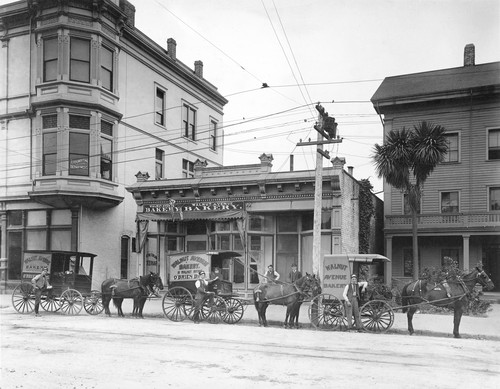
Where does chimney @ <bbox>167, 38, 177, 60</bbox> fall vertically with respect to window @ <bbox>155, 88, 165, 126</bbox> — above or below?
above

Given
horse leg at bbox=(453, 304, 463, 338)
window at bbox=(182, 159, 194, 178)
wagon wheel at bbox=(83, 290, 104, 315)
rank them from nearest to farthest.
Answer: horse leg at bbox=(453, 304, 463, 338) → wagon wheel at bbox=(83, 290, 104, 315) → window at bbox=(182, 159, 194, 178)

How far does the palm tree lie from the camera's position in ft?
75.6

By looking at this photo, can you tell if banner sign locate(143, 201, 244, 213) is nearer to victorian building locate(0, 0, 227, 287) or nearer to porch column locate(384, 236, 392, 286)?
victorian building locate(0, 0, 227, 287)

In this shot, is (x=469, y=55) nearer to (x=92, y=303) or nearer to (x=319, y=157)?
(x=319, y=157)

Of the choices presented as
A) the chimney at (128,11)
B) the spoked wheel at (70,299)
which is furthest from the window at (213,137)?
the spoked wheel at (70,299)

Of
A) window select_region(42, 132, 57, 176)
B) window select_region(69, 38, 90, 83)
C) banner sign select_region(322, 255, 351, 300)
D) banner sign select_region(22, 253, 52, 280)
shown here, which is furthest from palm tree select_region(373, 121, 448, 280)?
window select_region(42, 132, 57, 176)

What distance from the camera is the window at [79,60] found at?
81.2 feet

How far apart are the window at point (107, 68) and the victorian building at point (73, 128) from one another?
0.17ft

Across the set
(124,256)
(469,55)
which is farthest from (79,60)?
(469,55)

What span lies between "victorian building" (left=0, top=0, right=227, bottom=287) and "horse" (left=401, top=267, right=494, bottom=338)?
14.6 meters

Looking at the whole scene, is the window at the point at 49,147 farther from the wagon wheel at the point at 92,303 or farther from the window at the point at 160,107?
the wagon wheel at the point at 92,303

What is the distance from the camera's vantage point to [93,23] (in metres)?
25.0

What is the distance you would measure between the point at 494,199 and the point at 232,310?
1819 cm

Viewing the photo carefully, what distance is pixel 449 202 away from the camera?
1155 inches
